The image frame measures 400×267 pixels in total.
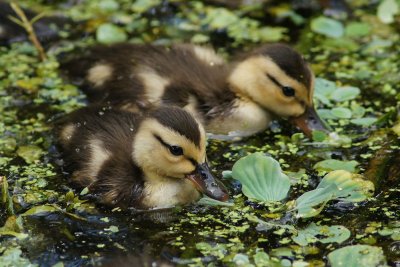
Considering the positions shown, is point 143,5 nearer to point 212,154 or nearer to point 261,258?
point 212,154

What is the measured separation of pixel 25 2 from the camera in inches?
220

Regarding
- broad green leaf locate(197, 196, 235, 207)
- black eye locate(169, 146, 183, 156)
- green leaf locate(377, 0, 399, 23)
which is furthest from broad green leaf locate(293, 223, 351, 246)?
green leaf locate(377, 0, 399, 23)

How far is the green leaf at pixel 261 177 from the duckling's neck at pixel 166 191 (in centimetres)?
21

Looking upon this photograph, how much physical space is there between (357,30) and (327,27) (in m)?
0.18

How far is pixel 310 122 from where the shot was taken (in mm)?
4230

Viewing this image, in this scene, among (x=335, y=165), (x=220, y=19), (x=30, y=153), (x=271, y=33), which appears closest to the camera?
(x=335, y=165)

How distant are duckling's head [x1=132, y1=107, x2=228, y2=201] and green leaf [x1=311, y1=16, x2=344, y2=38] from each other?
192 cm

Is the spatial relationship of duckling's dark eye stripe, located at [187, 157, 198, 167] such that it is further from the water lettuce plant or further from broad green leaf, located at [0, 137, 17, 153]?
broad green leaf, located at [0, 137, 17, 153]

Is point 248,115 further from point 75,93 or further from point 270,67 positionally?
point 75,93

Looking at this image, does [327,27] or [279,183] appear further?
[327,27]

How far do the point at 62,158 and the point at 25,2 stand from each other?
2.00 metres

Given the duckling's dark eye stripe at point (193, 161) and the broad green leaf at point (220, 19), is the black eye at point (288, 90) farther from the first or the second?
the broad green leaf at point (220, 19)

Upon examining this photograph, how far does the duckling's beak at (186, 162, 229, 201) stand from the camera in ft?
11.5

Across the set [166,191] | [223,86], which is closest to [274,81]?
[223,86]
